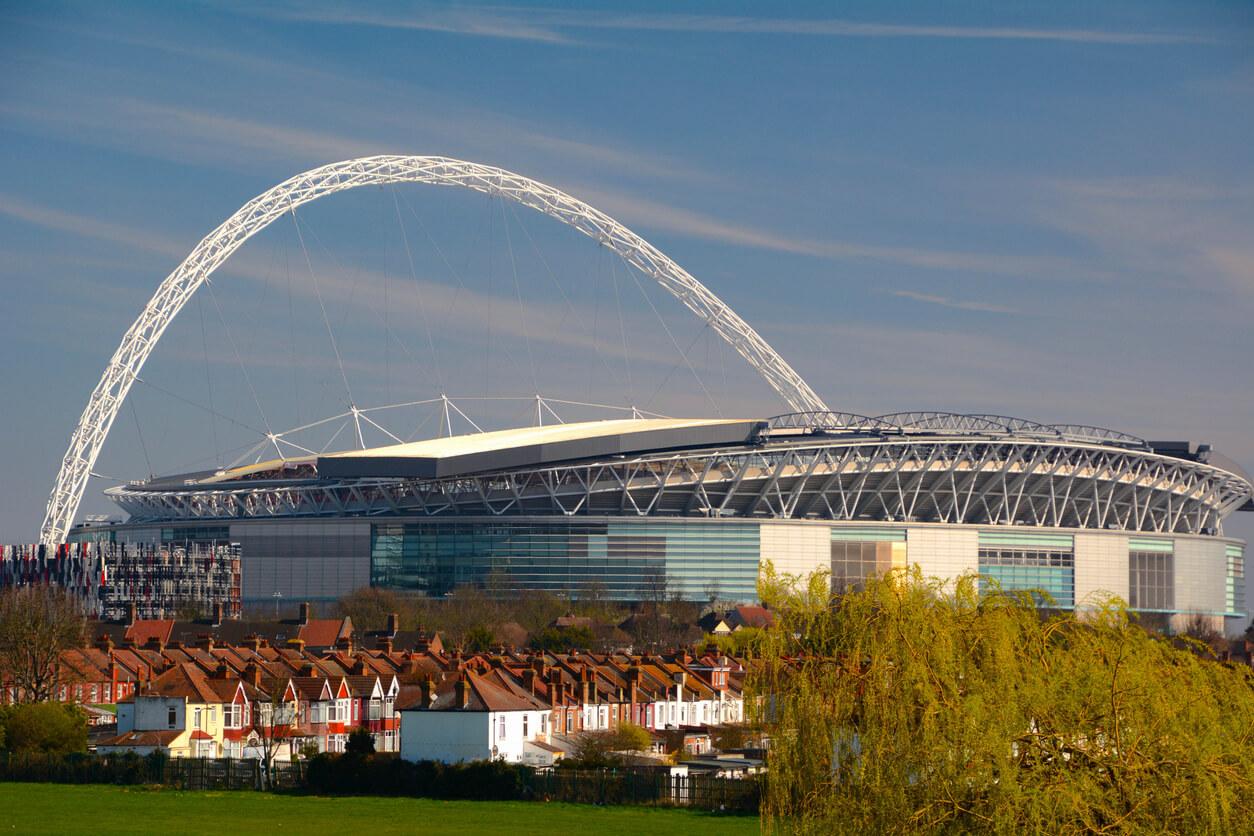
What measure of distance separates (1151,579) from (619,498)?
54724 millimetres

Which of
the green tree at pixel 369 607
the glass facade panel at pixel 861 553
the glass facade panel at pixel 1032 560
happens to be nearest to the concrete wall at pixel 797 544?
the glass facade panel at pixel 861 553

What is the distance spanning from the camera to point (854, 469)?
536ft

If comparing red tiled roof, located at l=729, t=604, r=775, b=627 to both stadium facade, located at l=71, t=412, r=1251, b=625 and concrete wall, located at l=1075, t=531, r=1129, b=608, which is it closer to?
stadium facade, located at l=71, t=412, r=1251, b=625

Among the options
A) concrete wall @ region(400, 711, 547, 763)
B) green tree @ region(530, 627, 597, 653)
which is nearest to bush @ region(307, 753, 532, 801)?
concrete wall @ region(400, 711, 547, 763)

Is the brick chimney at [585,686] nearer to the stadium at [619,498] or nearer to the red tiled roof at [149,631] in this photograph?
the red tiled roof at [149,631]

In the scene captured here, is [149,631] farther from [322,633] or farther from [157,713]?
[157,713]

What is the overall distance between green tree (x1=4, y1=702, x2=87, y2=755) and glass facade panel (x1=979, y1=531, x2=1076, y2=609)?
362 feet

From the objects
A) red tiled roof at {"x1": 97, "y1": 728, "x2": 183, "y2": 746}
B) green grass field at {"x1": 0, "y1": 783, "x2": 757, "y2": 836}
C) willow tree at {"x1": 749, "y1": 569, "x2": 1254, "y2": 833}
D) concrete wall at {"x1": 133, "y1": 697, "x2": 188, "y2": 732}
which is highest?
willow tree at {"x1": 749, "y1": 569, "x2": 1254, "y2": 833}

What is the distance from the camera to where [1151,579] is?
181 m

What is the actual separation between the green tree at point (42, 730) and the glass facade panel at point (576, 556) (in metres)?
88.3

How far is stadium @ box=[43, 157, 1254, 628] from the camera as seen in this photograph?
15625cm

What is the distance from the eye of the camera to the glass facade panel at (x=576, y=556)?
520 ft

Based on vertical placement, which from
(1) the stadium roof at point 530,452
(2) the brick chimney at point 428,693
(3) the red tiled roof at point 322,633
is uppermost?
(1) the stadium roof at point 530,452

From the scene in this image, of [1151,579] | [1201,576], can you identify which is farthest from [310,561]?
[1201,576]
